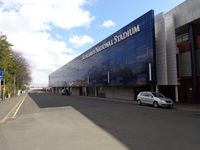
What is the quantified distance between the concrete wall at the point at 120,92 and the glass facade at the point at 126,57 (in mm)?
Answer: 1234

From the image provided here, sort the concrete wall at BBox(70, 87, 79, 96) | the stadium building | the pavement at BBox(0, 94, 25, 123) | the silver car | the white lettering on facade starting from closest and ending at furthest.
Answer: the pavement at BBox(0, 94, 25, 123) → the silver car → the stadium building → the white lettering on facade → the concrete wall at BBox(70, 87, 79, 96)

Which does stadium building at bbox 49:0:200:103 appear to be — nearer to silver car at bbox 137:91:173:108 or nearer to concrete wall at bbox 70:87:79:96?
silver car at bbox 137:91:173:108

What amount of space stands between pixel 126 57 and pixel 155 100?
18313mm

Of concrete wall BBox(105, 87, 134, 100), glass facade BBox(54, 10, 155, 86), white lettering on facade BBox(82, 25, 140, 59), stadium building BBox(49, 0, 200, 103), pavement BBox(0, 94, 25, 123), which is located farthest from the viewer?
concrete wall BBox(105, 87, 134, 100)

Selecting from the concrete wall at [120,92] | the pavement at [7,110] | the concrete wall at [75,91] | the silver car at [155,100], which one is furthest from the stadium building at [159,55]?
the concrete wall at [75,91]

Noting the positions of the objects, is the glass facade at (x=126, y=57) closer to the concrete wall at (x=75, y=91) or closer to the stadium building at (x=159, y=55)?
the stadium building at (x=159, y=55)

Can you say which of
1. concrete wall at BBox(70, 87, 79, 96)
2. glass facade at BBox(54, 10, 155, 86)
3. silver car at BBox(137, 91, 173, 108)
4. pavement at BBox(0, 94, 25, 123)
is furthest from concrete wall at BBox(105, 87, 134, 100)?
concrete wall at BBox(70, 87, 79, 96)

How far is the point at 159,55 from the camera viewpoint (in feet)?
124

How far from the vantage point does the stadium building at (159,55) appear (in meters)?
32.4

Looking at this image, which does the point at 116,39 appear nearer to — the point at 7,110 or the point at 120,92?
the point at 120,92

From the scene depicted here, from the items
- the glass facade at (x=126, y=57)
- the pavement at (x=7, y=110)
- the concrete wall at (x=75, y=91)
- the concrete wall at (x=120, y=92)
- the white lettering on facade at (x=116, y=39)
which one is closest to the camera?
the pavement at (x=7, y=110)

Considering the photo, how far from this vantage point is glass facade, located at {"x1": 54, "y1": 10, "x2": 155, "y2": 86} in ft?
126

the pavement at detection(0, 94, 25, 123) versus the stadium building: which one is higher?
the stadium building

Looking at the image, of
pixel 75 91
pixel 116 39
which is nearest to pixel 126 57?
pixel 116 39
